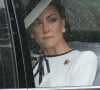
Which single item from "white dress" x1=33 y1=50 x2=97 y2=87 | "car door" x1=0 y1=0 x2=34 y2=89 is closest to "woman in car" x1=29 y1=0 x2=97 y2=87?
"white dress" x1=33 y1=50 x2=97 y2=87

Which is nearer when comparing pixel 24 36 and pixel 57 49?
pixel 24 36

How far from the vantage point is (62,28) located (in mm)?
15539

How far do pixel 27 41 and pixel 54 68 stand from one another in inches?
10.4

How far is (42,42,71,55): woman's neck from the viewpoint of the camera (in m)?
15.5

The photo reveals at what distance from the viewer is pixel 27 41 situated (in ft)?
50.6

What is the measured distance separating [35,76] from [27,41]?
25 cm

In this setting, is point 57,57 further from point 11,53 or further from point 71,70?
point 11,53

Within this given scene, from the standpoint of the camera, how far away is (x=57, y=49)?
51.2 feet

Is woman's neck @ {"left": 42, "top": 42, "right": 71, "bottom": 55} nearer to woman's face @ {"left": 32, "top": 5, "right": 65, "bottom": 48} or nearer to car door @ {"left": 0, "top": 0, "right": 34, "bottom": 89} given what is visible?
woman's face @ {"left": 32, "top": 5, "right": 65, "bottom": 48}

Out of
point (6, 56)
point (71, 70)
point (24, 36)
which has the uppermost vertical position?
point (24, 36)

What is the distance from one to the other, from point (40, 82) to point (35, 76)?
5cm

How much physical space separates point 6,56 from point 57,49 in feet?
1.35

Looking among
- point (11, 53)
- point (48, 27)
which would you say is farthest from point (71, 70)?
point (11, 53)

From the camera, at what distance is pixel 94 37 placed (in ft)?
50.8
